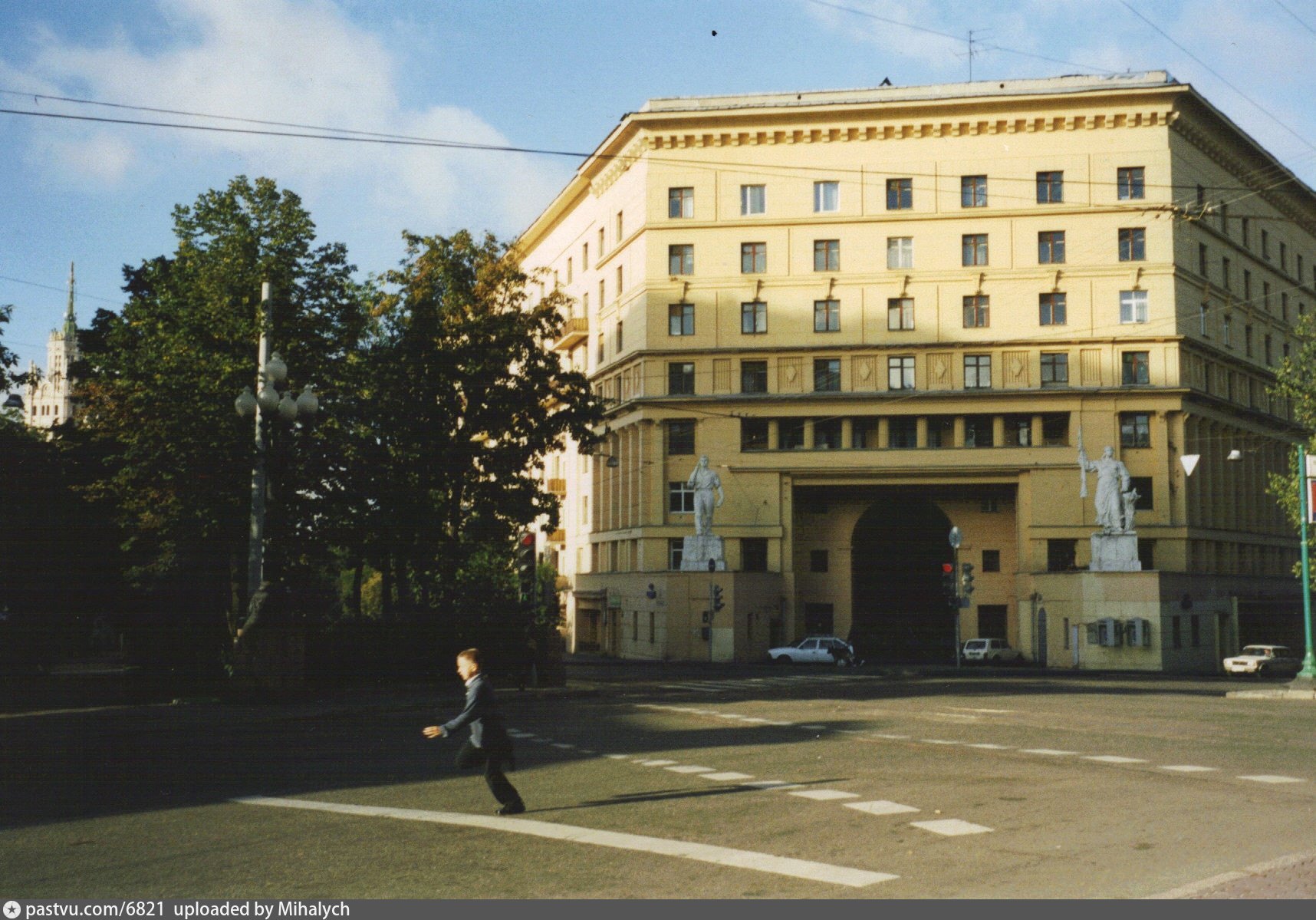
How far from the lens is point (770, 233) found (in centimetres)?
6097

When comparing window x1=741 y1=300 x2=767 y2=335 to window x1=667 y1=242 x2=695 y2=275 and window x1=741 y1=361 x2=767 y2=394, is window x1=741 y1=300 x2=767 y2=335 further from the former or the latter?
window x1=667 y1=242 x2=695 y2=275

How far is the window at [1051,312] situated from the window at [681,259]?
15.6 metres

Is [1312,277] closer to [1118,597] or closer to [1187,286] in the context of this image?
[1187,286]

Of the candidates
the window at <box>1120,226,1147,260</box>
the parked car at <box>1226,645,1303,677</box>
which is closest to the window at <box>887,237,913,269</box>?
the window at <box>1120,226,1147,260</box>

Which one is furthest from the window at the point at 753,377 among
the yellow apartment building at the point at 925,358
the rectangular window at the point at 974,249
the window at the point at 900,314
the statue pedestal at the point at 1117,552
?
the statue pedestal at the point at 1117,552

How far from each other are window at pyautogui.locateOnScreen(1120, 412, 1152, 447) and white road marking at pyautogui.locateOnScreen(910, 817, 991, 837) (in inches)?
2021

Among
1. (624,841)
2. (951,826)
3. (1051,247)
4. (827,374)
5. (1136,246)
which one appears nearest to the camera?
(624,841)

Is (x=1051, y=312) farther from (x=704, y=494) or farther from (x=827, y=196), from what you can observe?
(x=704, y=494)

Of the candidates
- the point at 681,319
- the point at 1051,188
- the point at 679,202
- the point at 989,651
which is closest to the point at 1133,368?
the point at 1051,188

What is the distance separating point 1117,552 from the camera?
2087 inches

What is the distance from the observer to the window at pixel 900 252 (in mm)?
60031

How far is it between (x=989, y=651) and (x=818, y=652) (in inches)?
301

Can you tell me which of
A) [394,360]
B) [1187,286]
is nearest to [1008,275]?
[1187,286]

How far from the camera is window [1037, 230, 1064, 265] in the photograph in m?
59.0
